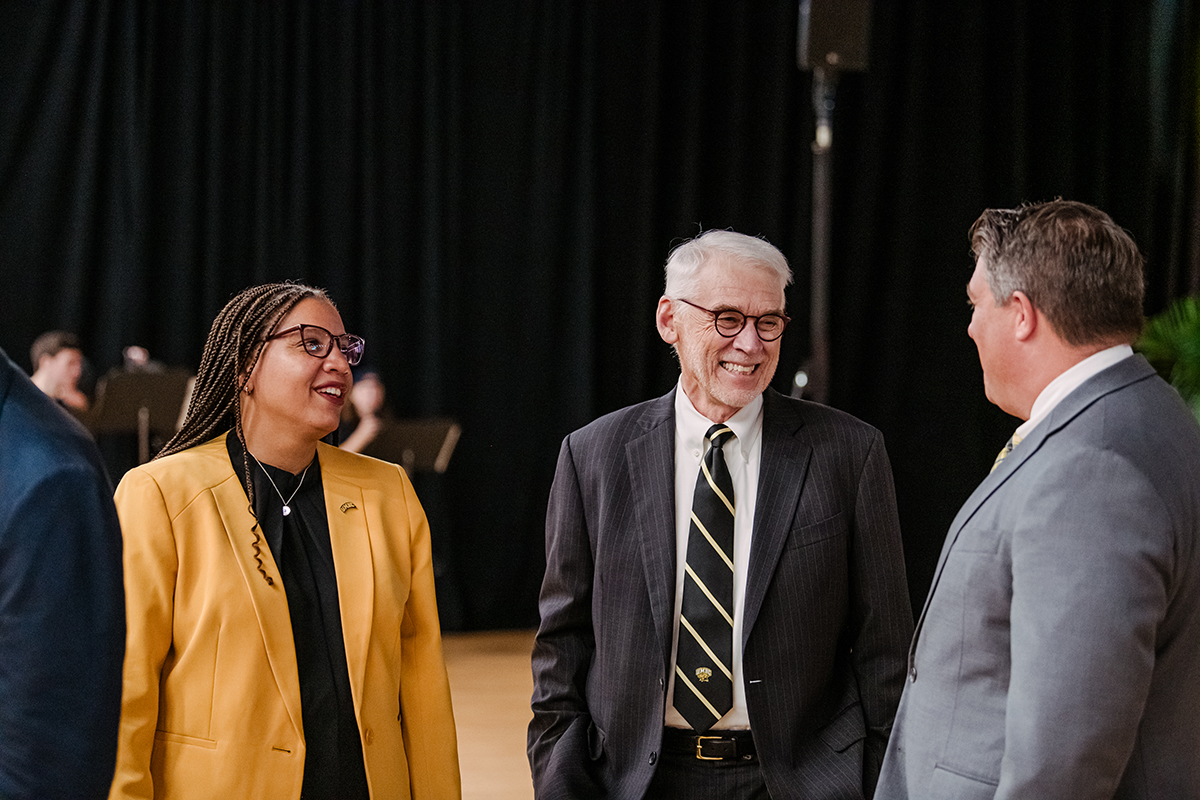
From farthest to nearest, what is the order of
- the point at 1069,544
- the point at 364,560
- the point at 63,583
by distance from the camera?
the point at 364,560
the point at 1069,544
the point at 63,583

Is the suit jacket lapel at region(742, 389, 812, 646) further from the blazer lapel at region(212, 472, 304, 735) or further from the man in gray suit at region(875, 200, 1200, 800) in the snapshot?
the blazer lapel at region(212, 472, 304, 735)

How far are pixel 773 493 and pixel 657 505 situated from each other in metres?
0.22

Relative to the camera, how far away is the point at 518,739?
15.6ft

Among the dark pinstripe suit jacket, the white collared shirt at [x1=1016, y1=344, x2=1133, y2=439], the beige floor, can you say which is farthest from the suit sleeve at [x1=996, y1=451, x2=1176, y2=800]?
the beige floor

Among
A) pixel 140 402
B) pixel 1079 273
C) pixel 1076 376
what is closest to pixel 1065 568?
pixel 1076 376

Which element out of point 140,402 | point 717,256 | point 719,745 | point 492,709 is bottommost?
point 492,709

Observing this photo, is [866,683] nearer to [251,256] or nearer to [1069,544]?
[1069,544]

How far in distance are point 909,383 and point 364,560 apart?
20.7ft

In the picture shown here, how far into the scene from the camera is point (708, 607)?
2.05m

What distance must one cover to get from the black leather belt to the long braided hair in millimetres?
970

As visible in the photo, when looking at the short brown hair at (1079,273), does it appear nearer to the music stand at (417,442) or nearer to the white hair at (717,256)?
the white hair at (717,256)

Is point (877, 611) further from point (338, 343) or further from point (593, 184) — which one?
point (593, 184)

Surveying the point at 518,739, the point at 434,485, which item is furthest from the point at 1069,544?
the point at 434,485

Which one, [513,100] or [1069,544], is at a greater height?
[513,100]
